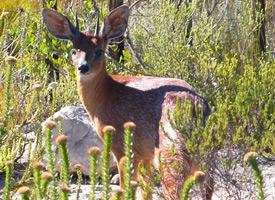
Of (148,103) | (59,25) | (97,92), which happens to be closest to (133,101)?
(148,103)

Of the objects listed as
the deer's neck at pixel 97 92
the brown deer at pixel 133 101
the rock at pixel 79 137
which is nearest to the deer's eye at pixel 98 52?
the brown deer at pixel 133 101

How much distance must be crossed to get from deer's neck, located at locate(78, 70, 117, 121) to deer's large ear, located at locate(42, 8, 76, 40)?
15.9 inches

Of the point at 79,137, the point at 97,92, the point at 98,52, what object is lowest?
the point at 79,137

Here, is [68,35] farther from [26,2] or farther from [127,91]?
[26,2]

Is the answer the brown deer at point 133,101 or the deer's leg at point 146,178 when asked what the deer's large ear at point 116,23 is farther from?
the deer's leg at point 146,178

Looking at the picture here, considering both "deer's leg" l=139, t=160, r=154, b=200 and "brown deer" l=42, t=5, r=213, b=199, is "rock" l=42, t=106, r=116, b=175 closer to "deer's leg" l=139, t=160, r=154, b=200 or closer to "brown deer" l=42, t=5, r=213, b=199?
"brown deer" l=42, t=5, r=213, b=199

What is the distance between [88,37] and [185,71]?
1639 millimetres

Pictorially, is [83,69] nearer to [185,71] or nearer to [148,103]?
[148,103]

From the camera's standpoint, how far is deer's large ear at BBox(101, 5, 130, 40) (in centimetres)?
632

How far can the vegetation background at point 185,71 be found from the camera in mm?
4934

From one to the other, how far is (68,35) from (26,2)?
259 inches

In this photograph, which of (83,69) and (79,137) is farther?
(79,137)

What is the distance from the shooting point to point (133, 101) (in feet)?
18.8

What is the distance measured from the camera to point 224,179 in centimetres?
508
